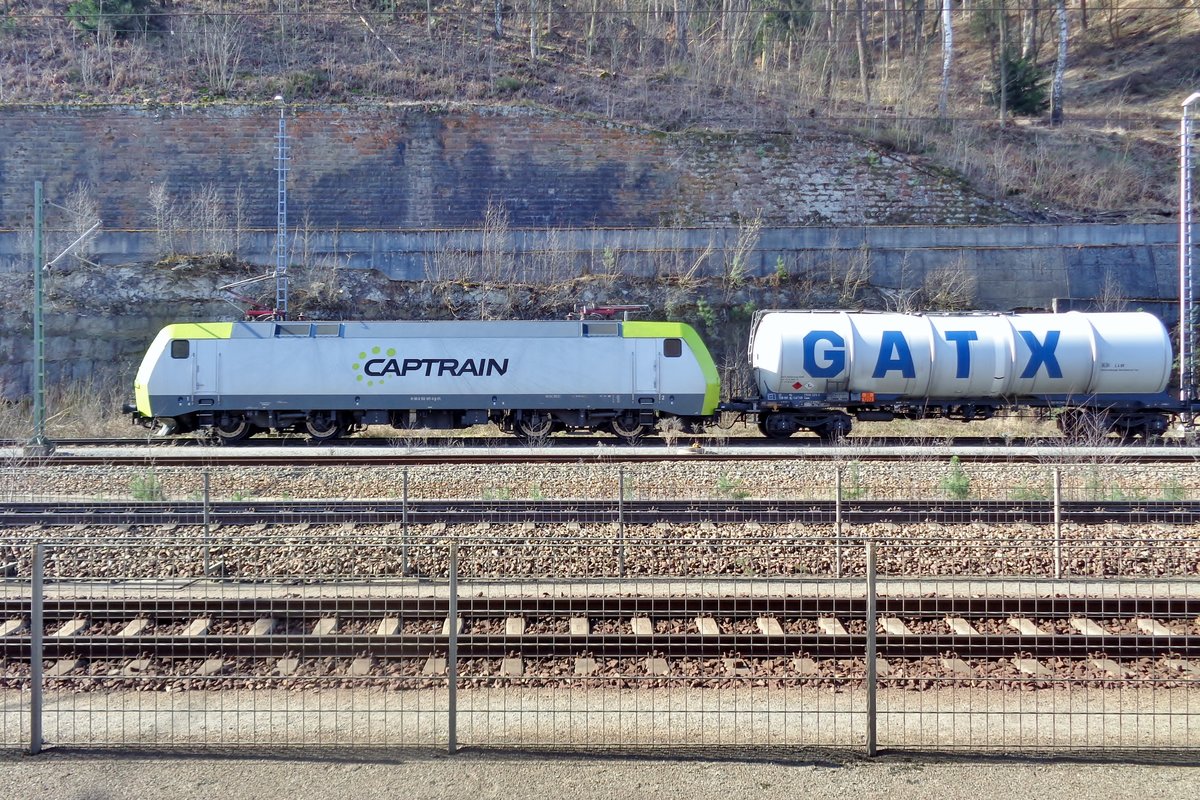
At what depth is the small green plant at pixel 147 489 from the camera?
13.0 meters

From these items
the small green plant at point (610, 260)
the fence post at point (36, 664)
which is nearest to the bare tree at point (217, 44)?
the small green plant at point (610, 260)

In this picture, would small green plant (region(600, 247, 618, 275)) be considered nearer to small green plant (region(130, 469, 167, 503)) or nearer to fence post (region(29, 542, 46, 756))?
small green plant (region(130, 469, 167, 503))

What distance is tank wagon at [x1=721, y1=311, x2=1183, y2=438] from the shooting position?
70.5ft

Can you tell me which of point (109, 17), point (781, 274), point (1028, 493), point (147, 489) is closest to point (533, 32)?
point (109, 17)

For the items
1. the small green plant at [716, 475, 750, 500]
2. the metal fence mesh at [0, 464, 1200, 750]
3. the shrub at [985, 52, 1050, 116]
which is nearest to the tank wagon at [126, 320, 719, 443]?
the small green plant at [716, 475, 750, 500]

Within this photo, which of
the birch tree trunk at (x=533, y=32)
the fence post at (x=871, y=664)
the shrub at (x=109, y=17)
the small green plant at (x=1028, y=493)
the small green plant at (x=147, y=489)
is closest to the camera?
the fence post at (x=871, y=664)

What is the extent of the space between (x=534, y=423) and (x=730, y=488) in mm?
9178

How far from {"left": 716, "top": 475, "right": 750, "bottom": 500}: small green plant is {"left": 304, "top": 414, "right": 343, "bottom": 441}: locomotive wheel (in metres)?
11.7

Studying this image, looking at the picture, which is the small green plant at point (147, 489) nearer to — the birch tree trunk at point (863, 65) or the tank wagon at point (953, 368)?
the tank wagon at point (953, 368)

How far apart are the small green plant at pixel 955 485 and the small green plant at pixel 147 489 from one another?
11.7 meters

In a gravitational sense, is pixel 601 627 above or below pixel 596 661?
above

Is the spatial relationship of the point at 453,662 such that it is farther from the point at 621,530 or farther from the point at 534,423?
Result: the point at 534,423

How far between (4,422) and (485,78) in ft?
86.1

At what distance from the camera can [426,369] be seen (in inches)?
852
